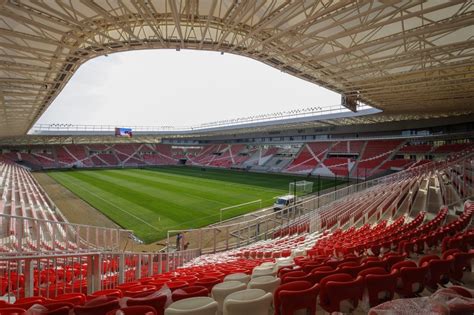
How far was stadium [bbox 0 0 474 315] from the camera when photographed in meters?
3.03

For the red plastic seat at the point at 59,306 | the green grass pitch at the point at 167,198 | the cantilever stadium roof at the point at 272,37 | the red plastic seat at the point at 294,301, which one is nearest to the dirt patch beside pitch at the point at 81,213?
the green grass pitch at the point at 167,198

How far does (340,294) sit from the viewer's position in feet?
8.89

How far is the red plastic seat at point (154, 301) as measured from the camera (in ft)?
8.46

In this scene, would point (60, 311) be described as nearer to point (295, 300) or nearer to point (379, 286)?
point (295, 300)

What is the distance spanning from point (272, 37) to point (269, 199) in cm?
1501

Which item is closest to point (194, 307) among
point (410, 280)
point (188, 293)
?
point (188, 293)

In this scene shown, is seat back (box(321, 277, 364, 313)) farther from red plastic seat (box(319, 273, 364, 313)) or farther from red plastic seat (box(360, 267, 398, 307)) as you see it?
red plastic seat (box(360, 267, 398, 307))

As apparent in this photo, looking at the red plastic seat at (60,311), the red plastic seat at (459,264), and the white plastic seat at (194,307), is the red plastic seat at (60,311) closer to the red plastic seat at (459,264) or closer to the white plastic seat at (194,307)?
the white plastic seat at (194,307)

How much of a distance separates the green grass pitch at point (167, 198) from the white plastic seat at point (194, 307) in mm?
11754

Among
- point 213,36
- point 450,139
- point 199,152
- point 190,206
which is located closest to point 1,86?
point 213,36

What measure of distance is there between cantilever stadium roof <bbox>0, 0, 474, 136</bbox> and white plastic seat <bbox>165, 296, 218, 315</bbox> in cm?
681

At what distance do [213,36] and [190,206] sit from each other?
12.5 metres

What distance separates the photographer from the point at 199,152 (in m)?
57.9

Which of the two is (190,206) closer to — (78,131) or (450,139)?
(450,139)
